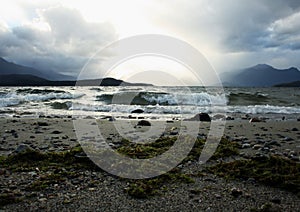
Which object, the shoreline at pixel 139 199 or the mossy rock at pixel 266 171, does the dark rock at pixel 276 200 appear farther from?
the mossy rock at pixel 266 171

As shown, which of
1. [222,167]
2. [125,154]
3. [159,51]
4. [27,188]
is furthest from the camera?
[159,51]

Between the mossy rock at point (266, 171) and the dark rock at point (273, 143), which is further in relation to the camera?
the dark rock at point (273, 143)

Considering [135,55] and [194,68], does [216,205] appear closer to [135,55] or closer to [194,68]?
[194,68]

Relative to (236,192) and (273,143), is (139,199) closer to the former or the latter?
(236,192)

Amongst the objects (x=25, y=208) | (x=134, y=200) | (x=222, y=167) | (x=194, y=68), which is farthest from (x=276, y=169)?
(x=25, y=208)

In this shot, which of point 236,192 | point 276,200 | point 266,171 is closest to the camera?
point 276,200

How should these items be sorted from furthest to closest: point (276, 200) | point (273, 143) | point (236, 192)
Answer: point (273, 143) < point (236, 192) < point (276, 200)

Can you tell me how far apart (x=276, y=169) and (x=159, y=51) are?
3.76 meters

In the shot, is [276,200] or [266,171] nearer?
[276,200]

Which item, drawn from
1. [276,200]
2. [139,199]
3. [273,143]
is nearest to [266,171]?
[276,200]

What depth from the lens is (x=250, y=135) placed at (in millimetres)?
8289

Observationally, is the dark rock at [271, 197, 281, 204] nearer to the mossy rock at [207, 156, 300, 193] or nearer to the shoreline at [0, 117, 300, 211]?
the shoreline at [0, 117, 300, 211]

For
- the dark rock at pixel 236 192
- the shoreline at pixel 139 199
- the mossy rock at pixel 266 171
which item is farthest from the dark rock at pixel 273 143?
the dark rock at pixel 236 192

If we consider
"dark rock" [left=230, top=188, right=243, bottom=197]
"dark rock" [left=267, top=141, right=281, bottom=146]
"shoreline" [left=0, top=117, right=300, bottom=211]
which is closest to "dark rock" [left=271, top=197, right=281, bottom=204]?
"shoreline" [left=0, top=117, right=300, bottom=211]
